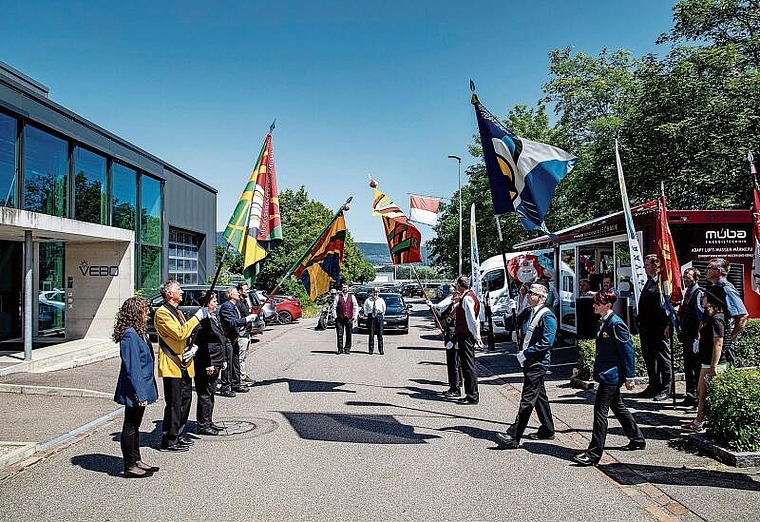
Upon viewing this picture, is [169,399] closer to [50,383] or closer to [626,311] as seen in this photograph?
[50,383]

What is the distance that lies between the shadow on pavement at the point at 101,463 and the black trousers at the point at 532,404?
429 centimetres

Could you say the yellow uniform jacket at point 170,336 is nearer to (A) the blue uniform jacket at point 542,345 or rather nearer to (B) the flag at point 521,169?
(A) the blue uniform jacket at point 542,345

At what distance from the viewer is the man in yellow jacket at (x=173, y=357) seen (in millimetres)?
7242

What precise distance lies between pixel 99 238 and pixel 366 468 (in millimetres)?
12516

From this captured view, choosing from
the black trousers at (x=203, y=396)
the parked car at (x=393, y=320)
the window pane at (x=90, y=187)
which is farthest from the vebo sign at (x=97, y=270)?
the black trousers at (x=203, y=396)

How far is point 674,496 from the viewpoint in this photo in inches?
229

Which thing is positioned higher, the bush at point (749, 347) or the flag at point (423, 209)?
the flag at point (423, 209)

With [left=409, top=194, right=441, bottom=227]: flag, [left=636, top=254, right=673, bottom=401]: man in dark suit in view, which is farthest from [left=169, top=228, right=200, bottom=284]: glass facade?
[left=636, top=254, right=673, bottom=401]: man in dark suit

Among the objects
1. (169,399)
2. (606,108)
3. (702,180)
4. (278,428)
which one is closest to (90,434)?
(169,399)

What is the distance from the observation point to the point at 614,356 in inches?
275

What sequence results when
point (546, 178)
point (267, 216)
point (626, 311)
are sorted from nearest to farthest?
point (546, 178) → point (267, 216) → point (626, 311)

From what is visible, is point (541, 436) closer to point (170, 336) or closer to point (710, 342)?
point (710, 342)

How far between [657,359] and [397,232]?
507 cm

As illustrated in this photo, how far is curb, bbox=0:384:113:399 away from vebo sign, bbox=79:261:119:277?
7048 millimetres
